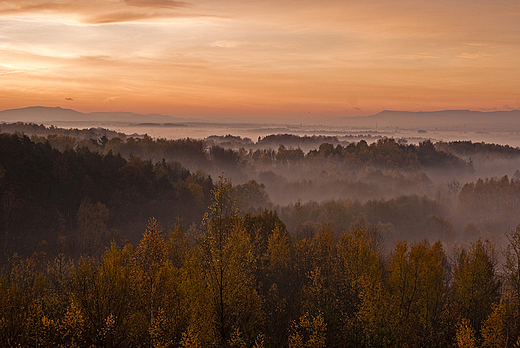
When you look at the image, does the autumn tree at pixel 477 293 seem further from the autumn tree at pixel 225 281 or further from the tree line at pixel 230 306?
the autumn tree at pixel 225 281

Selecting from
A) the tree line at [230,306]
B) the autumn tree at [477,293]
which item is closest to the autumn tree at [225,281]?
the tree line at [230,306]

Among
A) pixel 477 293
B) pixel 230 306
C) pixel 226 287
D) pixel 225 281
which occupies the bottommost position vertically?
pixel 477 293

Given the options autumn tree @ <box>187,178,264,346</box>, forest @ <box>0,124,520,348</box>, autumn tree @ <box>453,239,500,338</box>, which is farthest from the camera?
autumn tree @ <box>453,239,500,338</box>

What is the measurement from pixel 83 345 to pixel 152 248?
26.2 ft

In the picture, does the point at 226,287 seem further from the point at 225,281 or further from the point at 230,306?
the point at 230,306

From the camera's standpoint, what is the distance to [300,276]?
5472cm

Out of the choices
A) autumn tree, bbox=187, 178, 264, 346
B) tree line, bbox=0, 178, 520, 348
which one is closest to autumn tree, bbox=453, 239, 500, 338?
tree line, bbox=0, 178, 520, 348

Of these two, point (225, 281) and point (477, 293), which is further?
point (477, 293)

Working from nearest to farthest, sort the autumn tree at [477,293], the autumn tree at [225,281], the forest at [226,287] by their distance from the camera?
the autumn tree at [225,281], the forest at [226,287], the autumn tree at [477,293]

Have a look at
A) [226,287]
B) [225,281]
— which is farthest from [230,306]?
[225,281]

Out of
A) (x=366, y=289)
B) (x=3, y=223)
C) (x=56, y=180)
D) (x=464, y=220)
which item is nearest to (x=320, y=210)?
(x=464, y=220)

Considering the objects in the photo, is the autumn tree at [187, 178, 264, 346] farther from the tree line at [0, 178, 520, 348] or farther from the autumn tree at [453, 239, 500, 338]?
the autumn tree at [453, 239, 500, 338]

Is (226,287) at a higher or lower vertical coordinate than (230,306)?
higher

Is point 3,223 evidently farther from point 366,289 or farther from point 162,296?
point 366,289
